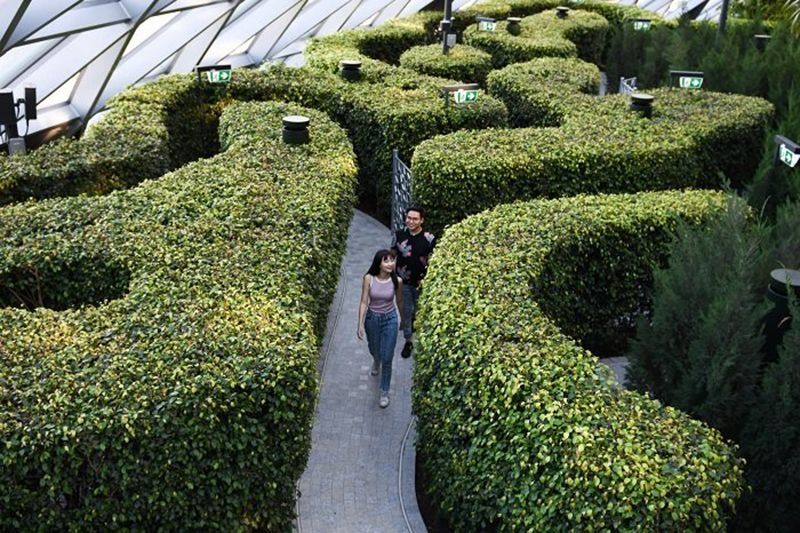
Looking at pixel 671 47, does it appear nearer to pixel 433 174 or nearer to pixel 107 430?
pixel 433 174

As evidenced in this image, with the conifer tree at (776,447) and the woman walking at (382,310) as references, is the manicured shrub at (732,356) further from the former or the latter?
the woman walking at (382,310)

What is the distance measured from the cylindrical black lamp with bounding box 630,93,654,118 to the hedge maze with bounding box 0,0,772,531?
0.22 m

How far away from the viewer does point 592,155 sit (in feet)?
36.4

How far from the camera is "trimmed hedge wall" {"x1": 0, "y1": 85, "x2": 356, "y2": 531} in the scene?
5527 mm

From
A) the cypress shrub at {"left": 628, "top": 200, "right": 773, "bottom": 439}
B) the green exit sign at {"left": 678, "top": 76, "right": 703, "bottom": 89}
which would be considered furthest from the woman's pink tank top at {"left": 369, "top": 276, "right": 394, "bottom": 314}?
the green exit sign at {"left": 678, "top": 76, "right": 703, "bottom": 89}

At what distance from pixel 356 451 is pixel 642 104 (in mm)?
7852

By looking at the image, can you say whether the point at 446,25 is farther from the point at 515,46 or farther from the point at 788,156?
the point at 788,156

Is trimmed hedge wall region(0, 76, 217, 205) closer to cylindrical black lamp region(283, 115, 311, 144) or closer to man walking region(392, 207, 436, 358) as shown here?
cylindrical black lamp region(283, 115, 311, 144)

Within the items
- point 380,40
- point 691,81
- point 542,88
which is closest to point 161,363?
point 542,88

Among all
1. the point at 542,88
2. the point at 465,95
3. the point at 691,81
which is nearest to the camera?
the point at 465,95

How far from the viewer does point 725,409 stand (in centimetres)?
712

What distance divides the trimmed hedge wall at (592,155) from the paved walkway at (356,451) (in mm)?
2107

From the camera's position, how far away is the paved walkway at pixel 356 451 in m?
7.32

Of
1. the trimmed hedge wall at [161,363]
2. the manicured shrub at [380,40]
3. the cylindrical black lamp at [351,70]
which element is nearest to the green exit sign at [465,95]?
the cylindrical black lamp at [351,70]
